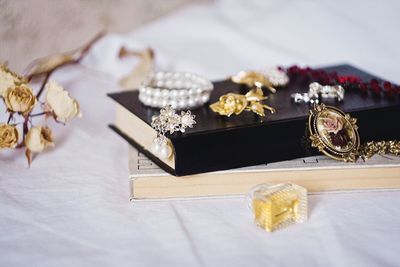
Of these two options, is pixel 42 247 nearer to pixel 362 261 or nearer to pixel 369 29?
pixel 362 261

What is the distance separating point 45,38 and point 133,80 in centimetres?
30

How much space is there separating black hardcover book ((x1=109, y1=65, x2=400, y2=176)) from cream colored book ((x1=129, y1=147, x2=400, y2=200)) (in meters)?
0.02

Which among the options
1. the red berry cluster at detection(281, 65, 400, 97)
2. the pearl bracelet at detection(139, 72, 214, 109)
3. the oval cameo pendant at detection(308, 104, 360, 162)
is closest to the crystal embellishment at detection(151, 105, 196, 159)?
the pearl bracelet at detection(139, 72, 214, 109)

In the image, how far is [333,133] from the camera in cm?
95

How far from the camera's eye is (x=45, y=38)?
1.54 meters

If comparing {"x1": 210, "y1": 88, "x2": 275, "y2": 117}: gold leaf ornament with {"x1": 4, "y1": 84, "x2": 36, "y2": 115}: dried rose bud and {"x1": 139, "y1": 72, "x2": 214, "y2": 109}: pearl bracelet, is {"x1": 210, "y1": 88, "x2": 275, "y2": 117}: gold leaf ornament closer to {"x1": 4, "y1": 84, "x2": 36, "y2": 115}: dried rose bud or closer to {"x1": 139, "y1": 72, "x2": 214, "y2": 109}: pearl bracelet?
{"x1": 139, "y1": 72, "x2": 214, "y2": 109}: pearl bracelet

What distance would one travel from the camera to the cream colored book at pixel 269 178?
2.99 ft

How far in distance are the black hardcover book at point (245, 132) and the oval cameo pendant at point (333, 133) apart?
0.02m

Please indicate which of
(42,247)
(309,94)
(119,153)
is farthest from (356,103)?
(42,247)

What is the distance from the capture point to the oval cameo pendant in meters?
0.94

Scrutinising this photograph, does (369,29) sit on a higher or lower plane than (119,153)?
higher

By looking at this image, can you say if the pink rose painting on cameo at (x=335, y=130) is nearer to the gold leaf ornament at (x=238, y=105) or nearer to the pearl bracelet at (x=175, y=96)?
the gold leaf ornament at (x=238, y=105)

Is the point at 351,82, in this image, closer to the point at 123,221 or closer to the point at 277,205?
the point at 277,205

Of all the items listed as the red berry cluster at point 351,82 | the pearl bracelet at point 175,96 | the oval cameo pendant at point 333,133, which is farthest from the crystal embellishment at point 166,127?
the red berry cluster at point 351,82
